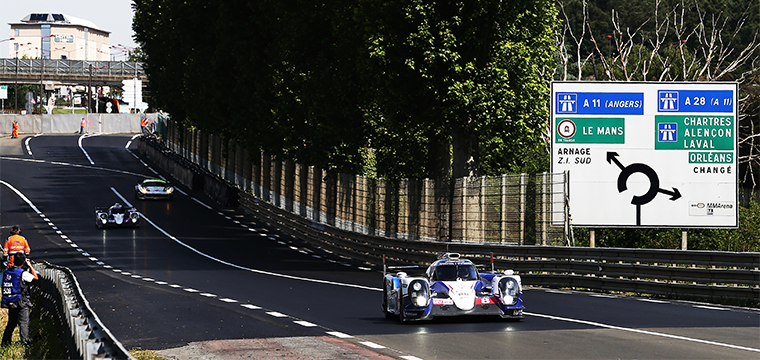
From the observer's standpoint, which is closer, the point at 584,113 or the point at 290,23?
the point at 584,113

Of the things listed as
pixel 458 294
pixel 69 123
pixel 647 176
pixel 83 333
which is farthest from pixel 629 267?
pixel 69 123

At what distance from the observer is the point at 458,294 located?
17.1m

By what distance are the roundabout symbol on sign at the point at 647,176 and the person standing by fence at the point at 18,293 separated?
15.0 metres

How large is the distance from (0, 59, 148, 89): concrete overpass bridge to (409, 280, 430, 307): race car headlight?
124977 millimetres

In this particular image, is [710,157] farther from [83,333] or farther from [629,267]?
→ [83,333]

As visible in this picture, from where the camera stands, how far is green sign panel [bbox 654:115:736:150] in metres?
27.0

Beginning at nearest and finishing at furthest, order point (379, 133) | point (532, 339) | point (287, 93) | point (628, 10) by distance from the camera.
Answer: point (532, 339) < point (379, 133) < point (287, 93) < point (628, 10)

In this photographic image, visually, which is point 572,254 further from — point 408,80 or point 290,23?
point 290,23

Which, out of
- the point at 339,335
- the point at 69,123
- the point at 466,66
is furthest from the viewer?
the point at 69,123

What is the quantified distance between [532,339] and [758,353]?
3.09m

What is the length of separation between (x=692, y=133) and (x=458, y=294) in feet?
41.0

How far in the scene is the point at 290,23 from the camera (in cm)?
4394

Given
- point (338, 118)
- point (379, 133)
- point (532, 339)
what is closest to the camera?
point (532, 339)

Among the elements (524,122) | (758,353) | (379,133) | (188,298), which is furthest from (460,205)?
(758,353)
